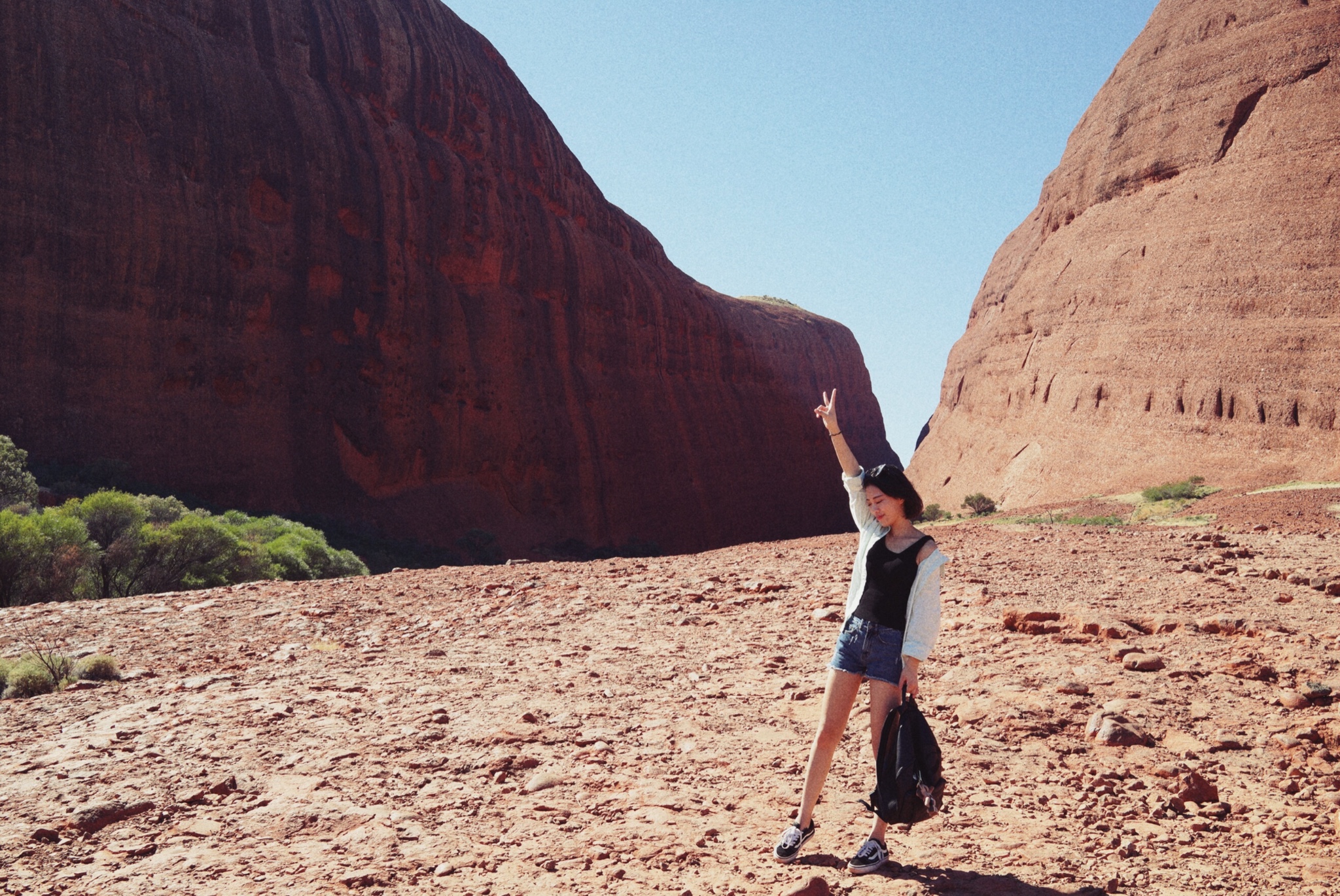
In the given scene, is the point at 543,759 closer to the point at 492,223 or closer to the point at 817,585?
the point at 817,585

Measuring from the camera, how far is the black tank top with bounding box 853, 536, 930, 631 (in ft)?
13.0

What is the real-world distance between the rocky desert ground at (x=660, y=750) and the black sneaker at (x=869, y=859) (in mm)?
53

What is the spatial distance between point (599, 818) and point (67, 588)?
11.7 metres

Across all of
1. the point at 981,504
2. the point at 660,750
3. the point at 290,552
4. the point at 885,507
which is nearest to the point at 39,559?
the point at 290,552

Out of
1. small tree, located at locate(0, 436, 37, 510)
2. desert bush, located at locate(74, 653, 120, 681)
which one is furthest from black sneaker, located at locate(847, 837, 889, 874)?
small tree, located at locate(0, 436, 37, 510)

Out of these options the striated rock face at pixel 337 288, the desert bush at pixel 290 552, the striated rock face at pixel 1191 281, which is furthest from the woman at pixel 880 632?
the striated rock face at pixel 337 288

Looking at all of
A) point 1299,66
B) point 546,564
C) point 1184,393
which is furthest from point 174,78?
point 1299,66

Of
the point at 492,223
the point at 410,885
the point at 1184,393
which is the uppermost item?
the point at 492,223

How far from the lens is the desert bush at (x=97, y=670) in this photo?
6855 mm

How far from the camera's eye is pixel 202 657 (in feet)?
24.9

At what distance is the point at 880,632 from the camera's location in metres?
3.94

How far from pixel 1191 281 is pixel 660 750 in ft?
95.7

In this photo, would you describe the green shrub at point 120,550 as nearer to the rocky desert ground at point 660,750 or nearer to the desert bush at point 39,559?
the desert bush at point 39,559

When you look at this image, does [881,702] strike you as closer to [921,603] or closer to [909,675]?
[909,675]
